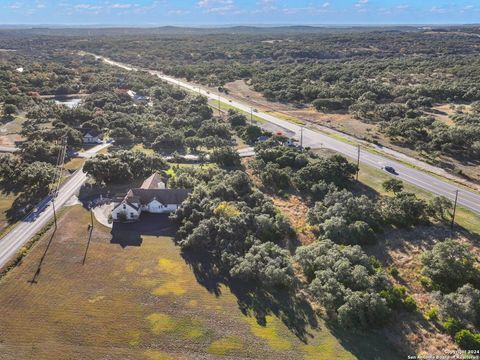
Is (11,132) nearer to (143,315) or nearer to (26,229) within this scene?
(26,229)

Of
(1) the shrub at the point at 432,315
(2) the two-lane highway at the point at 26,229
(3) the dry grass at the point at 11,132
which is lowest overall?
(1) the shrub at the point at 432,315

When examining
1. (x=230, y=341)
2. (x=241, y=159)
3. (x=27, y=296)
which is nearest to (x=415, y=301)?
(x=230, y=341)

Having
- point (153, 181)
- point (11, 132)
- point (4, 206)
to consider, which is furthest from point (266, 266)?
point (11, 132)

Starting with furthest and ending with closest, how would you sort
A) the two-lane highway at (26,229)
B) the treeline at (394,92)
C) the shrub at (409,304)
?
1. the treeline at (394,92)
2. the two-lane highway at (26,229)
3. the shrub at (409,304)

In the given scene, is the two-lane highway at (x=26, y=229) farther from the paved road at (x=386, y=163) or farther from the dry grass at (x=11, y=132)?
the paved road at (x=386, y=163)

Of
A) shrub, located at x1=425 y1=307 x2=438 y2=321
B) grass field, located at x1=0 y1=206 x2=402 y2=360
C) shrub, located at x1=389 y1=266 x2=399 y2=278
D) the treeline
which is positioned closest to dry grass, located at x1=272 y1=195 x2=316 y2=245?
shrub, located at x1=389 y1=266 x2=399 y2=278

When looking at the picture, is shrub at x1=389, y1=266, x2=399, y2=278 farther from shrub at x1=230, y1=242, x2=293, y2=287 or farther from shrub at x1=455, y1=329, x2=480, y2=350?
shrub at x1=230, y1=242, x2=293, y2=287

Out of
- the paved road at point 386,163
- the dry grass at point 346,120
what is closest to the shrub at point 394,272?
the paved road at point 386,163

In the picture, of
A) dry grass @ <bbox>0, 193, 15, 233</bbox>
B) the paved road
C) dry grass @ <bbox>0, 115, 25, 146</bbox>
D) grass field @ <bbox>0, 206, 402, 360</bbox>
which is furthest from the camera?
dry grass @ <bbox>0, 115, 25, 146</bbox>
